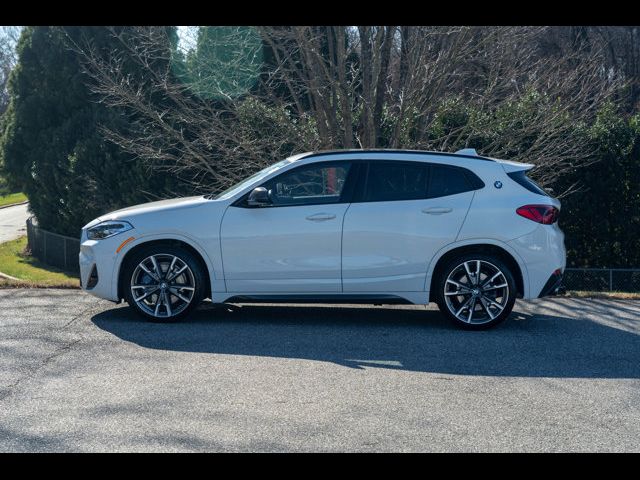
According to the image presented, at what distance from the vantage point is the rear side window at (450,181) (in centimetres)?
868

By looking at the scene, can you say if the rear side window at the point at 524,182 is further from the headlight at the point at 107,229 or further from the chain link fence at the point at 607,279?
the chain link fence at the point at 607,279

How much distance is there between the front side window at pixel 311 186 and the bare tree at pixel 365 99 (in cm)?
393

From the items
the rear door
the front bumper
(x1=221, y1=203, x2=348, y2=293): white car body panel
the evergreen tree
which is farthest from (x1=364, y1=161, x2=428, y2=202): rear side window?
the evergreen tree

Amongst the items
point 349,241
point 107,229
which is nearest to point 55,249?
point 107,229

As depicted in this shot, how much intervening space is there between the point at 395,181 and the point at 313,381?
9.15 ft

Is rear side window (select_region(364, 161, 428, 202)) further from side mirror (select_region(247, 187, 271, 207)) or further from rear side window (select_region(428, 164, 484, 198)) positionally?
side mirror (select_region(247, 187, 271, 207))

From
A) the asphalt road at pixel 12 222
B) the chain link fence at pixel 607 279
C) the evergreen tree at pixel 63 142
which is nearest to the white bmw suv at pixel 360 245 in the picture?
the chain link fence at pixel 607 279

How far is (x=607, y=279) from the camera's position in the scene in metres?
13.0

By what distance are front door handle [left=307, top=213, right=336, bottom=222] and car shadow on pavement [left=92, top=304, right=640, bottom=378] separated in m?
1.03

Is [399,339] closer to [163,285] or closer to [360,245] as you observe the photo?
[360,245]

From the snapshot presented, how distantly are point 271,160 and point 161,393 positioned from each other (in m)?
7.37

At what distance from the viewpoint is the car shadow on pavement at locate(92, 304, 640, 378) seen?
720 centimetres
